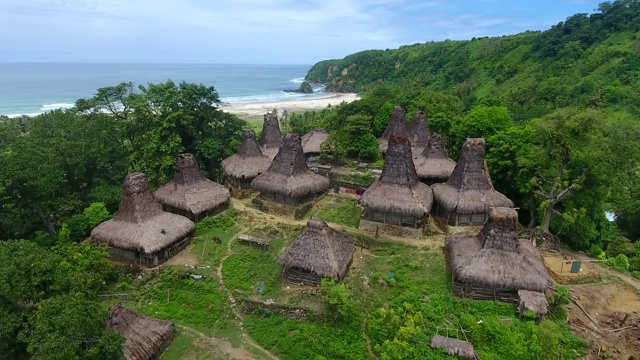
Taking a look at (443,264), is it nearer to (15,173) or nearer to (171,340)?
(171,340)

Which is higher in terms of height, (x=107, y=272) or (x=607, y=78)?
(x=607, y=78)

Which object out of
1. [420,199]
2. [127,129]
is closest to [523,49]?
[420,199]

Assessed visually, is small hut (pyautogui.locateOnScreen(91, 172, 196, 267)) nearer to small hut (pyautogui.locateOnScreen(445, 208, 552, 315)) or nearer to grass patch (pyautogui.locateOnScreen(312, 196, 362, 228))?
grass patch (pyautogui.locateOnScreen(312, 196, 362, 228))

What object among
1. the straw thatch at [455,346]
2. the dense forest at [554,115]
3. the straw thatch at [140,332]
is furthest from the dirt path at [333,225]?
the straw thatch at [140,332]

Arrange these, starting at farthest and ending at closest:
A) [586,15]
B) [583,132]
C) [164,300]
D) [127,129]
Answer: [586,15]
[127,129]
[583,132]
[164,300]

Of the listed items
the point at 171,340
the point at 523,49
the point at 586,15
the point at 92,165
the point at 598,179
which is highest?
the point at 586,15
